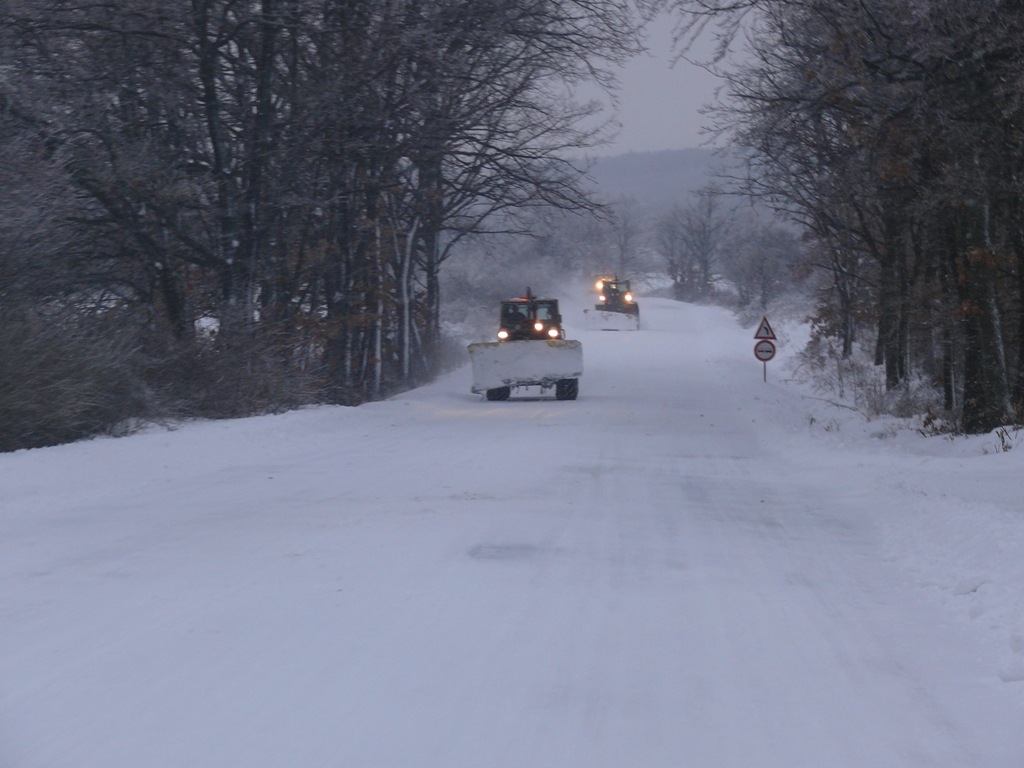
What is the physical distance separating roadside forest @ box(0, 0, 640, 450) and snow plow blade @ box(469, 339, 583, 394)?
3187 mm

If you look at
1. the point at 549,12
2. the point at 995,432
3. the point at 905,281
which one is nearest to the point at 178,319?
the point at 549,12

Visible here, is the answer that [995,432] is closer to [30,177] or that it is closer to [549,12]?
[549,12]

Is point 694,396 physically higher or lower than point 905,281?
lower

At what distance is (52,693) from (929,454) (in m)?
12.6

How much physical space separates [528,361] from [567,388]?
1.34 metres

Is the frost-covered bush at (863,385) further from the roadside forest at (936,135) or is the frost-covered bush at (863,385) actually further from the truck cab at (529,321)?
the truck cab at (529,321)

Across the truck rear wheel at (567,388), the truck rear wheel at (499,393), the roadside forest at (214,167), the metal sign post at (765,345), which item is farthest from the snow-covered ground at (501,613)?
the metal sign post at (765,345)

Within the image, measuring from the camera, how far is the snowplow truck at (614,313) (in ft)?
208

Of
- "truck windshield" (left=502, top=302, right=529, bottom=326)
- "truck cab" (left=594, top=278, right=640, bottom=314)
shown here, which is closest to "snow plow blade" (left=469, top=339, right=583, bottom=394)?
"truck windshield" (left=502, top=302, right=529, bottom=326)

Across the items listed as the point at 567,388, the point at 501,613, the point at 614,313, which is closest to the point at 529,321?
the point at 567,388

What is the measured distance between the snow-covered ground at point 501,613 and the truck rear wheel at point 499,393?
483 inches

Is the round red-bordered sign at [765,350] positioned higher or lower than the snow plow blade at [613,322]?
higher

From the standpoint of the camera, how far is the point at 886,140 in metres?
13.4

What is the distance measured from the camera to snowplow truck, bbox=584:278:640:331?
63.2 meters
